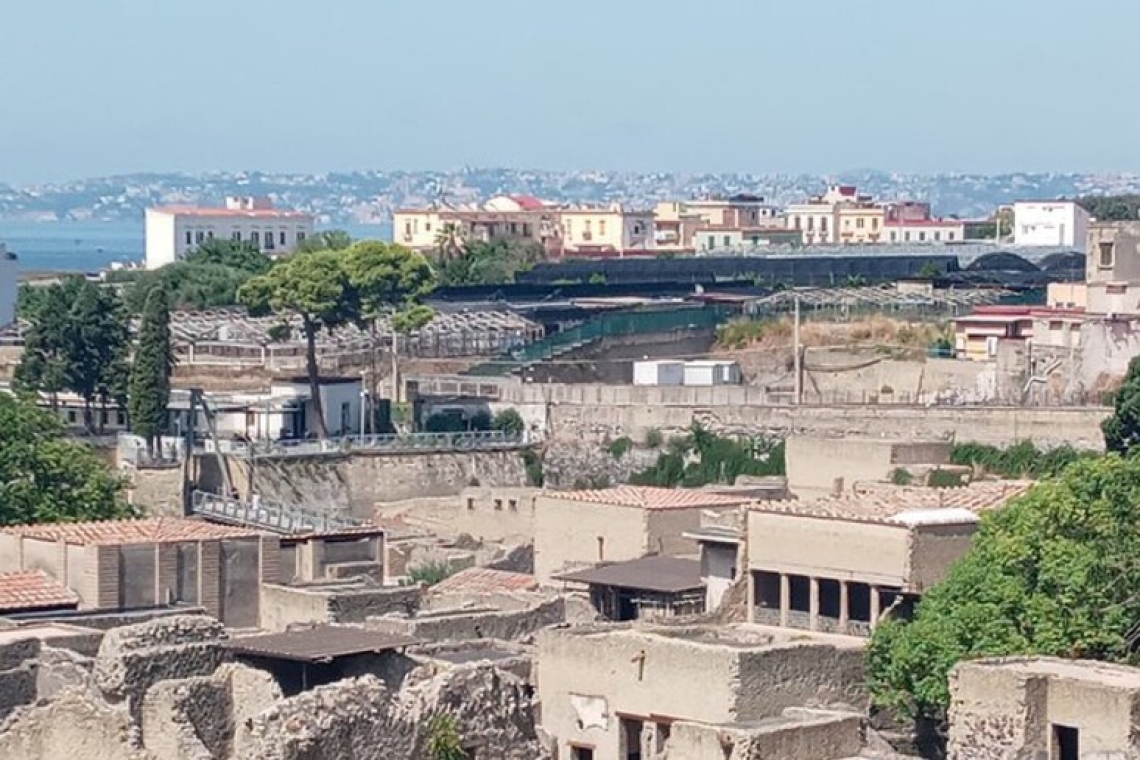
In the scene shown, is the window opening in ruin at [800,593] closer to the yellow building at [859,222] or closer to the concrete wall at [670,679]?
the concrete wall at [670,679]

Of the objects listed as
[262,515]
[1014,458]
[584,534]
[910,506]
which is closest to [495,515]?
[262,515]

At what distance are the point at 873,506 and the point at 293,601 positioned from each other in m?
5.67

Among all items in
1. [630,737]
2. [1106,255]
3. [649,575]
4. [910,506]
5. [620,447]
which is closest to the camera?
[630,737]

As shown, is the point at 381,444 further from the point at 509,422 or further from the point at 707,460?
the point at 707,460

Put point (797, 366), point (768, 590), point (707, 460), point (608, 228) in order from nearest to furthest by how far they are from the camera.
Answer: point (768, 590)
point (707, 460)
point (797, 366)
point (608, 228)

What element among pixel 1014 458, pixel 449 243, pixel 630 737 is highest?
pixel 449 243

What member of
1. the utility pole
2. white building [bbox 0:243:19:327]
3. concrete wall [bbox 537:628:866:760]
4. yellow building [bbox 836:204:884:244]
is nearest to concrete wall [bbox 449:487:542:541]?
the utility pole

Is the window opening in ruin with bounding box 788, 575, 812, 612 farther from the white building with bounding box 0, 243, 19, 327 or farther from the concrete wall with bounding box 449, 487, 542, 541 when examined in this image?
the white building with bounding box 0, 243, 19, 327

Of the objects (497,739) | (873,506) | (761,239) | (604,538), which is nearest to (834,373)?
(604,538)

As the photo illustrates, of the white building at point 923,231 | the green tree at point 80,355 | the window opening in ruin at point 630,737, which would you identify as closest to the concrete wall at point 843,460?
the window opening in ruin at point 630,737

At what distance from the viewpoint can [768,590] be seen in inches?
1164

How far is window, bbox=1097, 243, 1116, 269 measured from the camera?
185ft

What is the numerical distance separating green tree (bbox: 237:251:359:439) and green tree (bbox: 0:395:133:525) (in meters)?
16.0

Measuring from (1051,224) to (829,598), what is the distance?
90.3 m
